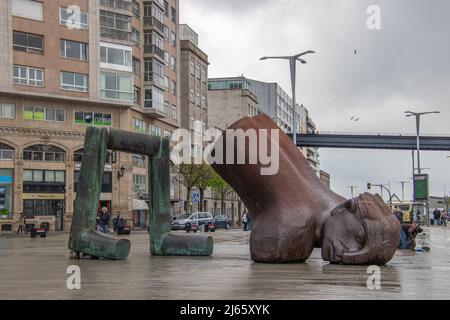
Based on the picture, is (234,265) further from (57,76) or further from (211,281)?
(57,76)

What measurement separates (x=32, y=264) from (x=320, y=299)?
28.5 feet

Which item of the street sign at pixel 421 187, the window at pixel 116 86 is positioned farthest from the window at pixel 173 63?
the street sign at pixel 421 187

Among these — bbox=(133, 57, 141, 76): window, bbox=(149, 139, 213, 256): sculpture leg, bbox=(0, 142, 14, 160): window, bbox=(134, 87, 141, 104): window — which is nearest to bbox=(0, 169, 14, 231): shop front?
bbox=(0, 142, 14, 160): window

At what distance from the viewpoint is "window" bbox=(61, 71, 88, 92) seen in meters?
54.2

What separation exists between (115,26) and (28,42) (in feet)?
29.1

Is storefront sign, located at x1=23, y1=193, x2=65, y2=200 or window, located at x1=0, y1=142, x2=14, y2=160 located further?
storefront sign, located at x1=23, y1=193, x2=65, y2=200

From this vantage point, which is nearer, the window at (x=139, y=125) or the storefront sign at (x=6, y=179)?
the storefront sign at (x=6, y=179)

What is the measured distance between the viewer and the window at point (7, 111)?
5138 cm

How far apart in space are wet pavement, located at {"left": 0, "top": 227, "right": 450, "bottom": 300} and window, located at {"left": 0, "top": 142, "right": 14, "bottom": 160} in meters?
37.6

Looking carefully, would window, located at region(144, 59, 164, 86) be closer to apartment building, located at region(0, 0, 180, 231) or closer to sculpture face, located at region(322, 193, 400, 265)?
apartment building, located at region(0, 0, 180, 231)

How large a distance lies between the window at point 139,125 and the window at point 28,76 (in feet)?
34.5

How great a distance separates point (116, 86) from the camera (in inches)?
2269

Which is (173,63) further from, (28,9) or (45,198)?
(45,198)

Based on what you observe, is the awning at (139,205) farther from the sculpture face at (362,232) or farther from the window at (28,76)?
the sculpture face at (362,232)
